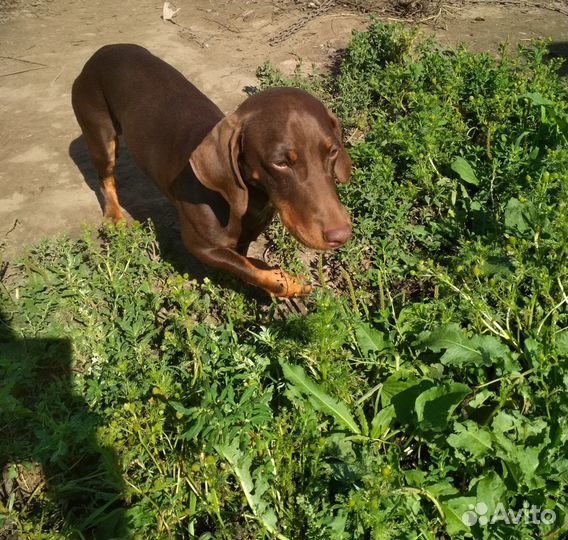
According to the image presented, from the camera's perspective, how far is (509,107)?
4.23 m

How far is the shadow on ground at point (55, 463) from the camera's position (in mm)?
2334

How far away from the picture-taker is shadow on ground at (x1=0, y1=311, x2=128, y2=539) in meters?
2.33

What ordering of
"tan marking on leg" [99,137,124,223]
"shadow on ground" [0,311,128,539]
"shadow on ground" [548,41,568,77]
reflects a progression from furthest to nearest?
"shadow on ground" [548,41,568,77], "tan marking on leg" [99,137,124,223], "shadow on ground" [0,311,128,539]

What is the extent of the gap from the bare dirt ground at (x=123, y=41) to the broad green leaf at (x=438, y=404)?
2.50 metres

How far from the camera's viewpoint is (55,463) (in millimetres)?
2604

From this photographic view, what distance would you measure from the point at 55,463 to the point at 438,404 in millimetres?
1721

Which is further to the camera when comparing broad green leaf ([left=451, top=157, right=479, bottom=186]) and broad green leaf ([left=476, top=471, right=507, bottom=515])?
broad green leaf ([left=451, top=157, right=479, bottom=186])

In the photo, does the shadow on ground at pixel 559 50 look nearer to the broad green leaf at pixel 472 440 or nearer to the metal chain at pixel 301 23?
the metal chain at pixel 301 23

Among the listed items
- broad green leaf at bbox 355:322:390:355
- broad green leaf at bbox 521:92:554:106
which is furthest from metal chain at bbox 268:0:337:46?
broad green leaf at bbox 355:322:390:355

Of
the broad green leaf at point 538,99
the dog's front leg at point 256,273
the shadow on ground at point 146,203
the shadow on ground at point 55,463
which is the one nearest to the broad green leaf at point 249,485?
the shadow on ground at point 55,463

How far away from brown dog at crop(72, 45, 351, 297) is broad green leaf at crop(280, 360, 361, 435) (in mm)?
626

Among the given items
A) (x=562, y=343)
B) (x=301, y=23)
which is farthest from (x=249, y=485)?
(x=301, y=23)

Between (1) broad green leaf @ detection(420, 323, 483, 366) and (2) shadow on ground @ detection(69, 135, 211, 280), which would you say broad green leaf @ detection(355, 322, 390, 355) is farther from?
(2) shadow on ground @ detection(69, 135, 211, 280)

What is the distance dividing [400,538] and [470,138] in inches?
120
